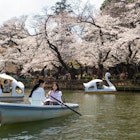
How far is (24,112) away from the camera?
485 inches

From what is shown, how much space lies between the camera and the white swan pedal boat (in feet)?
38.9

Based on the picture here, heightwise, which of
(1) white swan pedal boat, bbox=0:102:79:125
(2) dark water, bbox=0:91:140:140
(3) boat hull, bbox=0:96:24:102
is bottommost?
(2) dark water, bbox=0:91:140:140

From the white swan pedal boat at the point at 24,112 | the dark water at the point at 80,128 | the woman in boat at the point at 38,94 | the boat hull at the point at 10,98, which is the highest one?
the woman in boat at the point at 38,94

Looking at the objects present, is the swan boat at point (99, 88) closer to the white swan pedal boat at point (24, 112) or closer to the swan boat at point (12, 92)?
the swan boat at point (12, 92)

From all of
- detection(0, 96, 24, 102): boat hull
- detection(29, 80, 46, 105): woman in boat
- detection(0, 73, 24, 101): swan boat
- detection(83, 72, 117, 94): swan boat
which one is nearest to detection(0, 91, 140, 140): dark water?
detection(29, 80, 46, 105): woman in boat

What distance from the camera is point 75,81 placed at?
34969mm

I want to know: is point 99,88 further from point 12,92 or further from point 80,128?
point 80,128

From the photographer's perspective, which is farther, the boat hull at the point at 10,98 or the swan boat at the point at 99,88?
the swan boat at the point at 99,88

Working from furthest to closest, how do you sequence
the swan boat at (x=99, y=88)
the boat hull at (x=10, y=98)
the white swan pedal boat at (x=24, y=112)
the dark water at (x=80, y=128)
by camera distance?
1. the swan boat at (x=99, y=88)
2. the boat hull at (x=10, y=98)
3. the white swan pedal boat at (x=24, y=112)
4. the dark water at (x=80, y=128)

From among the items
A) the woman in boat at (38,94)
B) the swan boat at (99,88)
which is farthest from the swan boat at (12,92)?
the woman in boat at (38,94)

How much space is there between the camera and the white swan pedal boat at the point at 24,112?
38.9 ft

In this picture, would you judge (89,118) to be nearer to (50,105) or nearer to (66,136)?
(50,105)

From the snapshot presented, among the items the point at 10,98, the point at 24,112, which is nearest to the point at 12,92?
the point at 10,98

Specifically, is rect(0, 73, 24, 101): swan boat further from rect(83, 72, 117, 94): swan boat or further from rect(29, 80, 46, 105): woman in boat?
rect(29, 80, 46, 105): woman in boat
